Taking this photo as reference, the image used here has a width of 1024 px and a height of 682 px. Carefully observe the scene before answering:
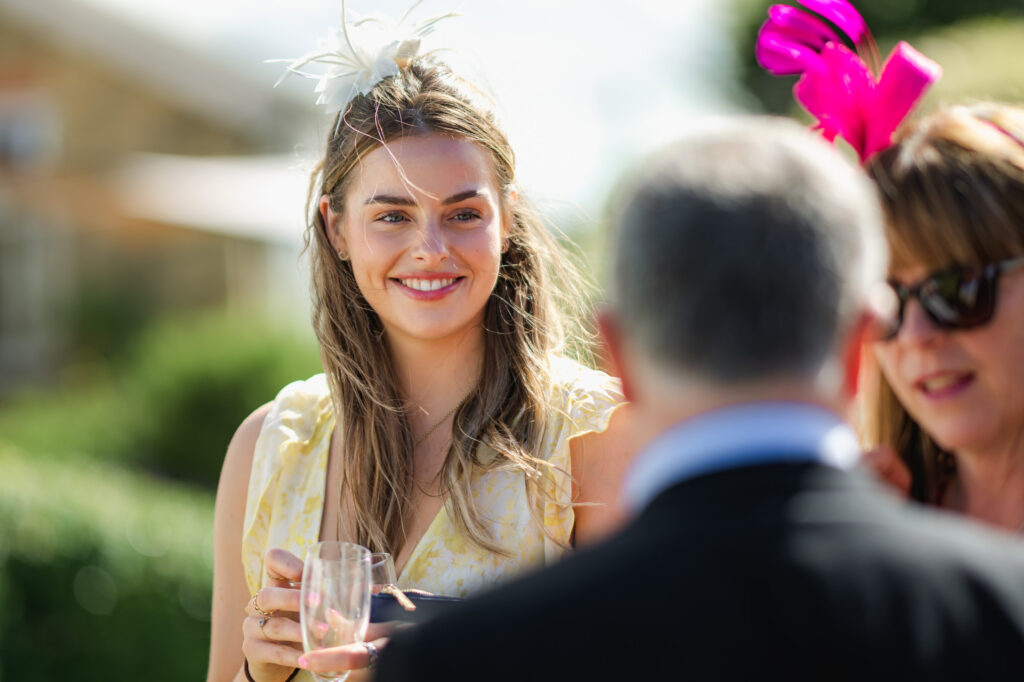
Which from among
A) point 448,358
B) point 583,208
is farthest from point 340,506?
point 583,208

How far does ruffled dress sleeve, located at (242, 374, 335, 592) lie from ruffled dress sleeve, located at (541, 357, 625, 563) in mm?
669

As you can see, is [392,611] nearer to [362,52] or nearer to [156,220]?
[362,52]

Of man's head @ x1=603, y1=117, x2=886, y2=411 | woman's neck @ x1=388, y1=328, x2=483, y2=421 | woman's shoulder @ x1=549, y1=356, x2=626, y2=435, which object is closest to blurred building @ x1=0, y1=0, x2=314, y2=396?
woman's neck @ x1=388, y1=328, x2=483, y2=421

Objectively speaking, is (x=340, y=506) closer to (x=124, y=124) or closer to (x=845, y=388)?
(x=845, y=388)

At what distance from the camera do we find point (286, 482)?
3.07 m

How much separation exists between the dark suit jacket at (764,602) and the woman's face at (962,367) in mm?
740

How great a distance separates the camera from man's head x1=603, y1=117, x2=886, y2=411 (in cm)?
120

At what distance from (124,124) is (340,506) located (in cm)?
1616

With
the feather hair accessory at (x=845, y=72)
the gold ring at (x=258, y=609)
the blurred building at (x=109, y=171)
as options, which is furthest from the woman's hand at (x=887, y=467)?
the blurred building at (x=109, y=171)

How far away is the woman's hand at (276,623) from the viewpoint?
93.5 inches

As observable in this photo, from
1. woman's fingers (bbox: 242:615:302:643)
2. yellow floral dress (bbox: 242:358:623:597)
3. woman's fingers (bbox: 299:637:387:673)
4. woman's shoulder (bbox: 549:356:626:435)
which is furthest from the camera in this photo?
woman's shoulder (bbox: 549:356:626:435)

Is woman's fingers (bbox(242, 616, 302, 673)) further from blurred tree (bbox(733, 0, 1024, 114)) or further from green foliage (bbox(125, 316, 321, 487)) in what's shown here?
blurred tree (bbox(733, 0, 1024, 114))

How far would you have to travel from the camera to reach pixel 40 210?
16.4 meters

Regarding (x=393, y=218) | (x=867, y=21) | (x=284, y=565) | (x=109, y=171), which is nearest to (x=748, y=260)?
(x=284, y=565)
